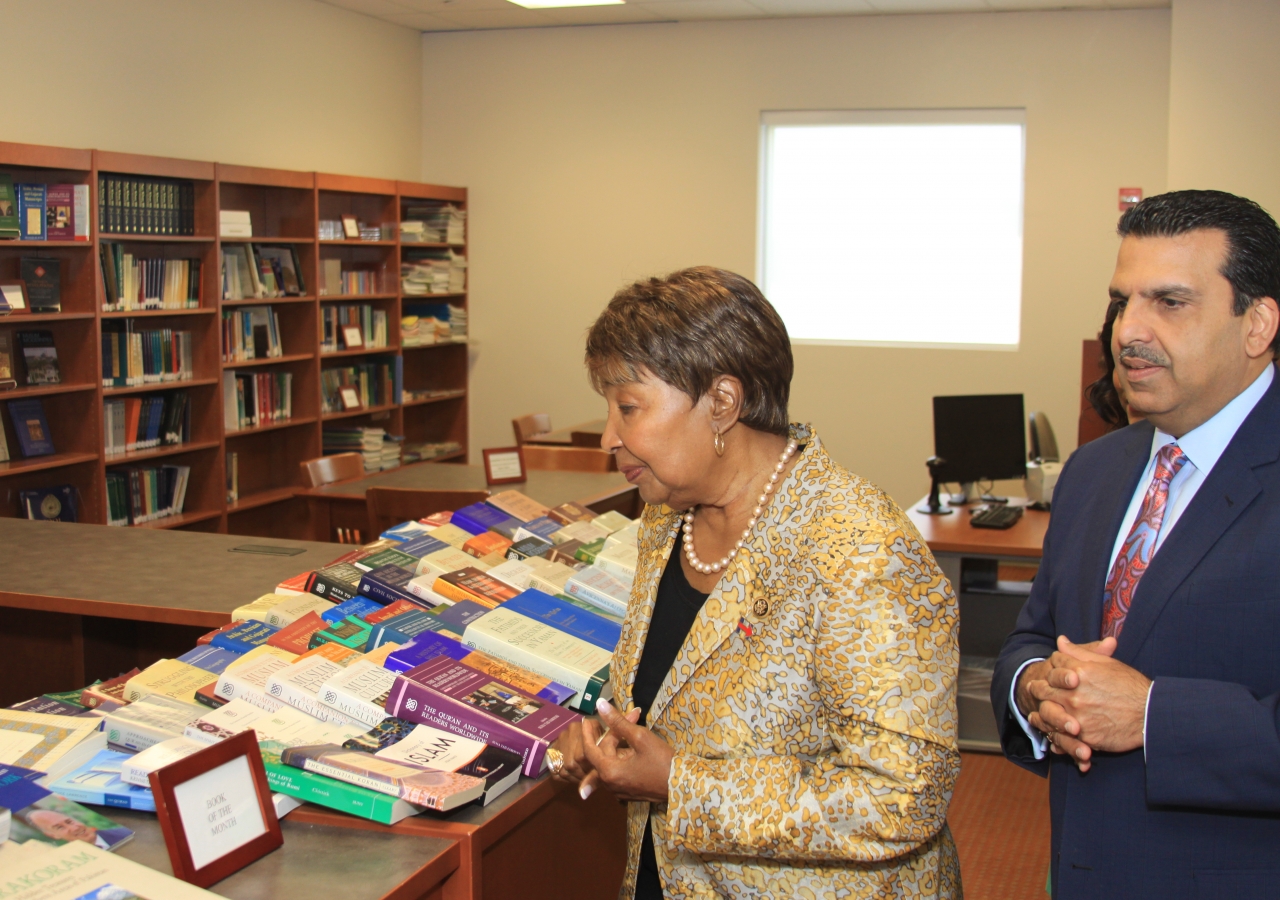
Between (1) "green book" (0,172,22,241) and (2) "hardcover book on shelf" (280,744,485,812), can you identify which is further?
(1) "green book" (0,172,22,241)

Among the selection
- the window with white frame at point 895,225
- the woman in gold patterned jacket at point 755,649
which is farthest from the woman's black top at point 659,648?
the window with white frame at point 895,225

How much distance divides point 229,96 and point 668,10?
108 inches

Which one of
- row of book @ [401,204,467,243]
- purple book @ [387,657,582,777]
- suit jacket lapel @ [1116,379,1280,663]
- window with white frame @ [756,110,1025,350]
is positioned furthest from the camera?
row of book @ [401,204,467,243]

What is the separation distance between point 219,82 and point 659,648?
230 inches

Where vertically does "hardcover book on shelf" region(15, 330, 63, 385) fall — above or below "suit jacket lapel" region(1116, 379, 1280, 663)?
above

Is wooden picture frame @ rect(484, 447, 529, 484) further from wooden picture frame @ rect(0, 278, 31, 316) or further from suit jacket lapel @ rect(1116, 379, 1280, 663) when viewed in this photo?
suit jacket lapel @ rect(1116, 379, 1280, 663)

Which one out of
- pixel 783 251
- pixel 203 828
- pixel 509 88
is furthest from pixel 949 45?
pixel 203 828

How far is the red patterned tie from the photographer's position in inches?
60.0

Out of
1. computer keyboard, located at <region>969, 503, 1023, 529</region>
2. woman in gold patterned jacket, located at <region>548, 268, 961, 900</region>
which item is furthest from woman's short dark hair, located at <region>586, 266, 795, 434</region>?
computer keyboard, located at <region>969, 503, 1023, 529</region>

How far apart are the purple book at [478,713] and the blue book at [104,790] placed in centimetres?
35

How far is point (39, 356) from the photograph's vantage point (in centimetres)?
510

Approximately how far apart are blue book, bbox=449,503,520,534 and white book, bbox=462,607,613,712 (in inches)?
30.7

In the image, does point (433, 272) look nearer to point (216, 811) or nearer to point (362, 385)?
point (362, 385)

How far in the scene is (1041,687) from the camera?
1.47 metres
